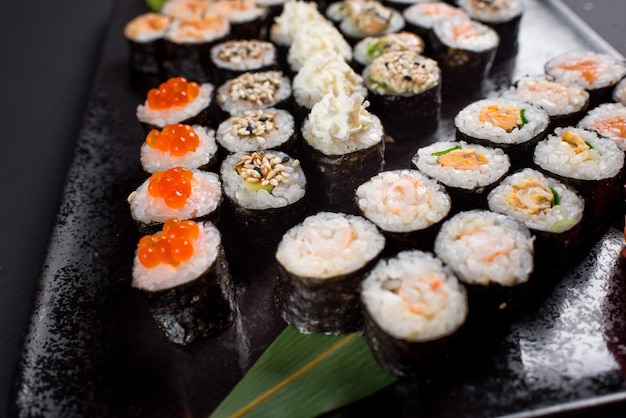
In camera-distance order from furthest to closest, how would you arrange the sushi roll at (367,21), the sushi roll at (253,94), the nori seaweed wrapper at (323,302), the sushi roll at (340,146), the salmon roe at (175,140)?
the sushi roll at (367,21)
the sushi roll at (253,94)
the salmon roe at (175,140)
the sushi roll at (340,146)
the nori seaweed wrapper at (323,302)

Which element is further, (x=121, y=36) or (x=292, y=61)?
(x=121, y=36)

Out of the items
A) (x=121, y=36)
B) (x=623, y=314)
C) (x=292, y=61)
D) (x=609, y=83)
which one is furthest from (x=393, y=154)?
(x=121, y=36)

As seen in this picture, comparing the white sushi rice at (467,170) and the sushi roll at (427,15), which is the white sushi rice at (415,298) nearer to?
the white sushi rice at (467,170)

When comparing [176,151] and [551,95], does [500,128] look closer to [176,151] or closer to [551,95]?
[551,95]

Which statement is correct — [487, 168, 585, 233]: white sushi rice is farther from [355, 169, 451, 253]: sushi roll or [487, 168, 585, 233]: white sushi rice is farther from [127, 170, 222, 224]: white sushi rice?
[127, 170, 222, 224]: white sushi rice

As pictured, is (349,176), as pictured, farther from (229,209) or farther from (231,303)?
(231,303)

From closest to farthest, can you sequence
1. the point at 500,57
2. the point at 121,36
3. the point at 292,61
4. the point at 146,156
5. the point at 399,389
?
the point at 399,389 → the point at 146,156 → the point at 292,61 → the point at 500,57 → the point at 121,36

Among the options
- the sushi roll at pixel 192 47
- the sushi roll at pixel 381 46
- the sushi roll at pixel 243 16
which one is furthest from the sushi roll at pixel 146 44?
the sushi roll at pixel 381 46
